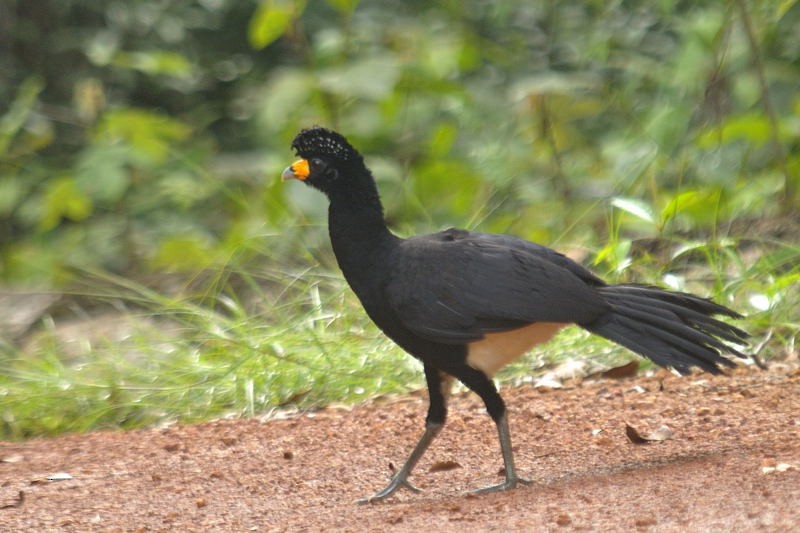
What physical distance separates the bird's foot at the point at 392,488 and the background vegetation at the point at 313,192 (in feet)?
5.30

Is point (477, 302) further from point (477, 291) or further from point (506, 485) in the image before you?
point (506, 485)

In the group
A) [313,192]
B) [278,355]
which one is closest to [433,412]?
[278,355]

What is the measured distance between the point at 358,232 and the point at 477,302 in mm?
491

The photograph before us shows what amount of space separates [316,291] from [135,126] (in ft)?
6.85

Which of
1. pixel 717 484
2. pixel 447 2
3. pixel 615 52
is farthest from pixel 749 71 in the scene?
pixel 717 484

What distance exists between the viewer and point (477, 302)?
373cm

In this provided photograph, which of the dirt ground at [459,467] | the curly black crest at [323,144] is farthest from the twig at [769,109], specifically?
the curly black crest at [323,144]

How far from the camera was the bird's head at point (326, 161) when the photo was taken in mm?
4047

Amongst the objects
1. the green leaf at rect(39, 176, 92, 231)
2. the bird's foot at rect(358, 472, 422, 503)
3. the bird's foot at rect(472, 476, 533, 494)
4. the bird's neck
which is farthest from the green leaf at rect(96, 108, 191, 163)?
the bird's foot at rect(472, 476, 533, 494)

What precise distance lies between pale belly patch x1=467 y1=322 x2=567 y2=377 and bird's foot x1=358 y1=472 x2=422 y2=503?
17.3 inches

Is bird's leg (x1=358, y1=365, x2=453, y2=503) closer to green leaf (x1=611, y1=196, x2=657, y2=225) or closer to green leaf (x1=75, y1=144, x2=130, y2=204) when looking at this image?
green leaf (x1=611, y1=196, x2=657, y2=225)

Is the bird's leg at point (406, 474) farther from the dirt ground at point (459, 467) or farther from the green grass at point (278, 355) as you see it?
the green grass at point (278, 355)

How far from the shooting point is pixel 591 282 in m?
4.04

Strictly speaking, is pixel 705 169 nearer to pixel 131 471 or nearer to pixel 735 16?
pixel 735 16
